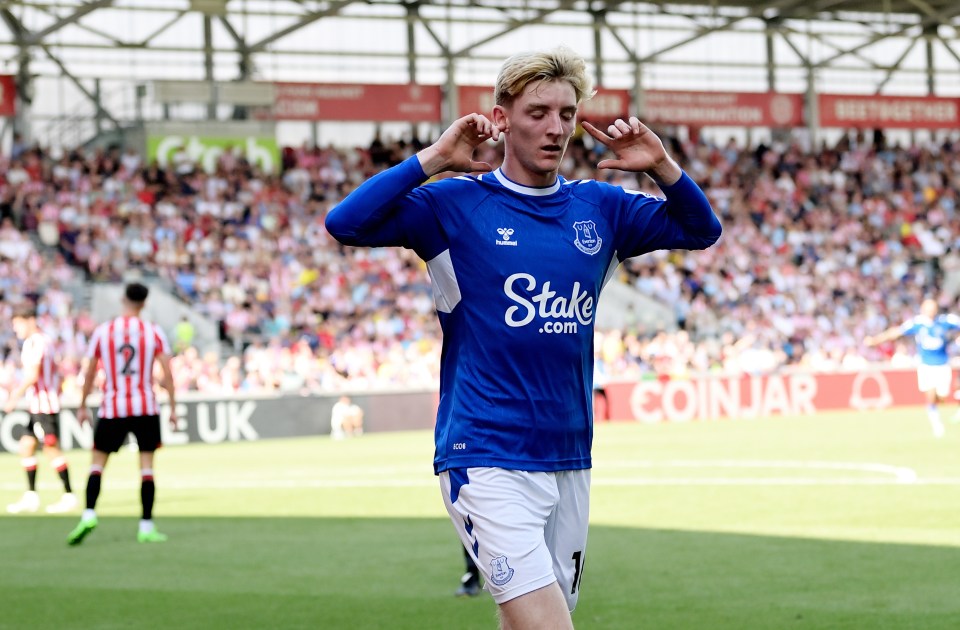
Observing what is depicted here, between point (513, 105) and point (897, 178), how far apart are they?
43.3 meters

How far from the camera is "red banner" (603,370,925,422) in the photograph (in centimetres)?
3222

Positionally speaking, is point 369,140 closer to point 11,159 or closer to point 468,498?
point 11,159

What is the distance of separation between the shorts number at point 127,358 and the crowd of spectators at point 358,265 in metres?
14.0

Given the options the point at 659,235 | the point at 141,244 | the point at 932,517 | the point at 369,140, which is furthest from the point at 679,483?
the point at 369,140

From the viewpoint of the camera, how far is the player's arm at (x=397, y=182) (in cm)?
497

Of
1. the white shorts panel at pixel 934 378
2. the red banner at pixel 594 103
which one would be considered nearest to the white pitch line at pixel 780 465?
the white shorts panel at pixel 934 378

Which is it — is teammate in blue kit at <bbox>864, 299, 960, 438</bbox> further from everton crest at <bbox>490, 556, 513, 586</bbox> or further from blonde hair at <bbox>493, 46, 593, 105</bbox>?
everton crest at <bbox>490, 556, 513, 586</bbox>

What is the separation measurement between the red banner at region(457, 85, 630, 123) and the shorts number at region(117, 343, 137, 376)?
93.1 feet

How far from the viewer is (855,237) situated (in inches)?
1679

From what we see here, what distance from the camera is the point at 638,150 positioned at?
5.14 meters

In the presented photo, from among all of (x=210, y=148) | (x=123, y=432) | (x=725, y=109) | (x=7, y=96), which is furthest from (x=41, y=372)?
(x=725, y=109)

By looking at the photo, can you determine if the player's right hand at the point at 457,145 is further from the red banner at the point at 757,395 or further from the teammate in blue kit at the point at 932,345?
the red banner at the point at 757,395

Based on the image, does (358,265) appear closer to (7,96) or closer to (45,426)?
(7,96)

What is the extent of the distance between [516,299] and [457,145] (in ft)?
1.84
